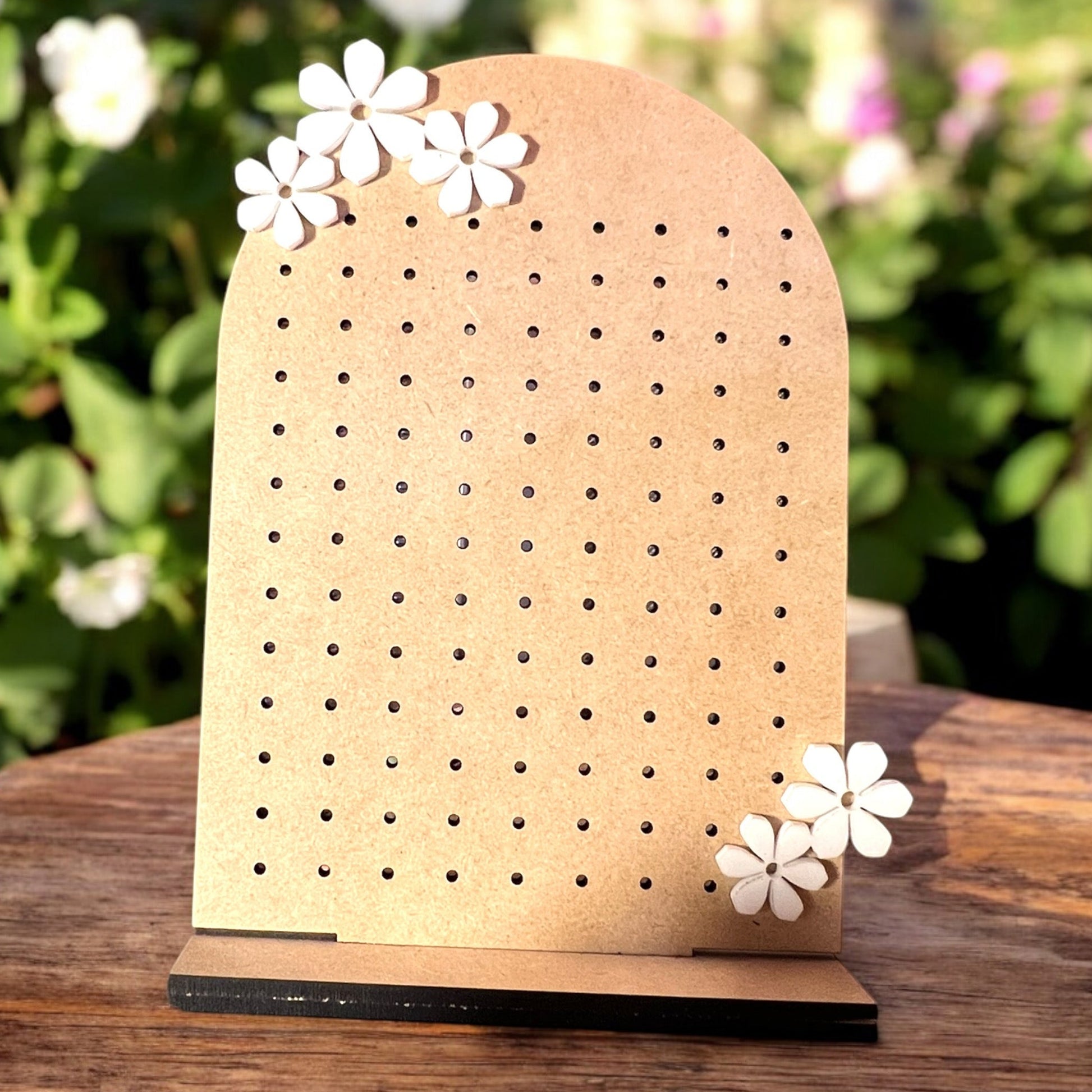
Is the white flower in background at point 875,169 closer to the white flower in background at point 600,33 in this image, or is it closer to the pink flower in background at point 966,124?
the pink flower in background at point 966,124

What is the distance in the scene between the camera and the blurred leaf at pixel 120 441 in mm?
1279

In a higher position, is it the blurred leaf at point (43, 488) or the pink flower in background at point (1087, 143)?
the pink flower in background at point (1087, 143)

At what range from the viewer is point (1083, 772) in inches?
32.4

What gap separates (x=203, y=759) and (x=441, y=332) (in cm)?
23

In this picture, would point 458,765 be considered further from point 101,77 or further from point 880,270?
point 880,270

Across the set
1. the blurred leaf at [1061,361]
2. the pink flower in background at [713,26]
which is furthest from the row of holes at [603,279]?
the pink flower in background at [713,26]

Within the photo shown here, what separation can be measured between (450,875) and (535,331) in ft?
0.83

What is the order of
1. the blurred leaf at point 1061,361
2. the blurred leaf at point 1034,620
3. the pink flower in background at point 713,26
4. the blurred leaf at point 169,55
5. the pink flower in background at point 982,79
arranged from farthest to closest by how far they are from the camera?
1. the pink flower in background at point 713,26
2. the pink flower in background at point 982,79
3. the blurred leaf at point 1034,620
4. the blurred leaf at point 1061,361
5. the blurred leaf at point 169,55

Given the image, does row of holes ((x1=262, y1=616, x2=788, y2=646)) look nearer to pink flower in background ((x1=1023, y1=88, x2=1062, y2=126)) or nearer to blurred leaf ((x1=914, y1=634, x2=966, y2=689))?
blurred leaf ((x1=914, y1=634, x2=966, y2=689))

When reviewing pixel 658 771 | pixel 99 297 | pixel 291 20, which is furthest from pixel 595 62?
pixel 291 20

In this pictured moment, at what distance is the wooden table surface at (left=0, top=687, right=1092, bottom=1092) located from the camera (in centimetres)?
51

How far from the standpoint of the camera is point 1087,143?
1931 millimetres

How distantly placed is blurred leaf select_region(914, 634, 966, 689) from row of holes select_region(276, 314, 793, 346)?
3.93 feet

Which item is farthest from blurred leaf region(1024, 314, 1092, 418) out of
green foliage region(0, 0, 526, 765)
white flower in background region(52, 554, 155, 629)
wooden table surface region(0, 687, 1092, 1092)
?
white flower in background region(52, 554, 155, 629)
